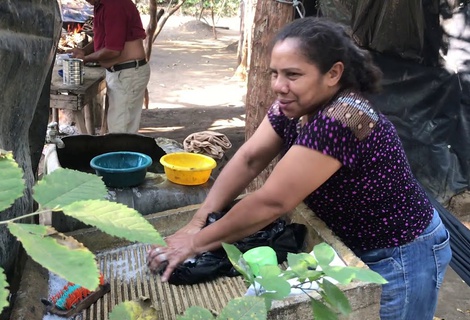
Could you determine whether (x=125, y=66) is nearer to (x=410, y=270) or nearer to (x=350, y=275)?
(x=410, y=270)

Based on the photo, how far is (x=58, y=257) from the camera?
0.51 meters

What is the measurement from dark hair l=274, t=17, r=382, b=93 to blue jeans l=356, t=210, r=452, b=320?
0.60m

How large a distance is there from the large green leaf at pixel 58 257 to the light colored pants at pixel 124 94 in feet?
17.0

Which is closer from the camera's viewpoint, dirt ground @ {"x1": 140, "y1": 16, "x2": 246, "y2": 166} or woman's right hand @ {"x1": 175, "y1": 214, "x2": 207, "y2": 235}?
woman's right hand @ {"x1": 175, "y1": 214, "x2": 207, "y2": 235}

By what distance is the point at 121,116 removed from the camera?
18.7ft

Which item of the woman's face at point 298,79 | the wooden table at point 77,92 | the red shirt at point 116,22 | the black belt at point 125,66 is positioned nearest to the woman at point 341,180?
the woman's face at point 298,79

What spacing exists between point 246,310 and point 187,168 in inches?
79.0

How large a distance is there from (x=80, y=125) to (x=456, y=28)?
3944 millimetres

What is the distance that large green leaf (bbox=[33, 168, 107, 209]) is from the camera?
0.60 meters

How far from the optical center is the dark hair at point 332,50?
5.25 ft

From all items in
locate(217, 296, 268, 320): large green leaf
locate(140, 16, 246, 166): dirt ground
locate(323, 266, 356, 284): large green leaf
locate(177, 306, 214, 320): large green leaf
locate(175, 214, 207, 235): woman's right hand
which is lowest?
locate(140, 16, 246, 166): dirt ground

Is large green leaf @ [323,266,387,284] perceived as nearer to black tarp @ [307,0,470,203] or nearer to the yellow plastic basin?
the yellow plastic basin

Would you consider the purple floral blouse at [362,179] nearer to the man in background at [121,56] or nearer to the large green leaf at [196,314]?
the large green leaf at [196,314]

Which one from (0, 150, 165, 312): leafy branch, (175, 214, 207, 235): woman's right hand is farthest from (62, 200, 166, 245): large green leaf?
(175, 214, 207, 235): woman's right hand
